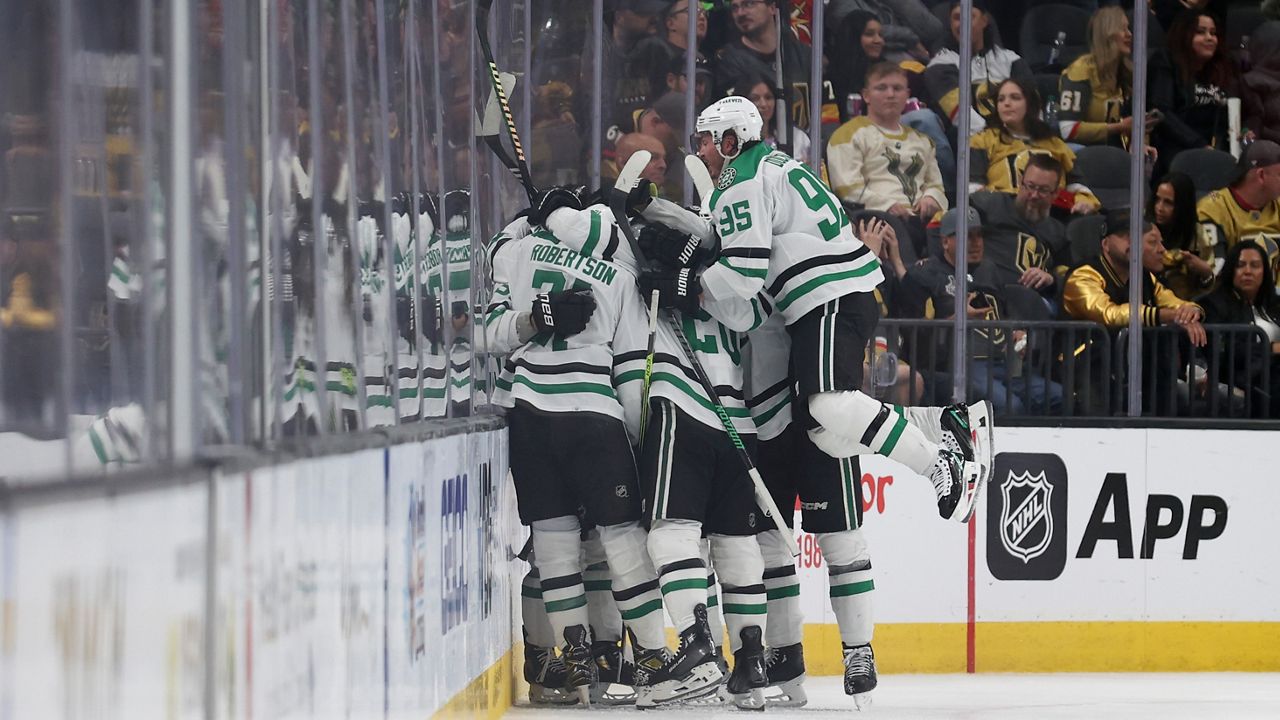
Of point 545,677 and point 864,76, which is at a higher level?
point 864,76

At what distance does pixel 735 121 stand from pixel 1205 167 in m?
3.19

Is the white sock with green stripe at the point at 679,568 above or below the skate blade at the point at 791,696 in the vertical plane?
above

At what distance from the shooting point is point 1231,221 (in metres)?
6.93

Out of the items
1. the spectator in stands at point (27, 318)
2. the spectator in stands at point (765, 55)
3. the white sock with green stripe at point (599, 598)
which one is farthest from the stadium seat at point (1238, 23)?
the spectator in stands at point (27, 318)

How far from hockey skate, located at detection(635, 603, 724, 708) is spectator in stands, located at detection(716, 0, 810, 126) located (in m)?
2.38

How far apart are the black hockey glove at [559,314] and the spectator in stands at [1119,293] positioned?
2.47 meters

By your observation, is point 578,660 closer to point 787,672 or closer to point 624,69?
point 787,672

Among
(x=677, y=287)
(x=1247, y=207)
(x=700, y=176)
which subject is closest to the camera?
(x=677, y=287)

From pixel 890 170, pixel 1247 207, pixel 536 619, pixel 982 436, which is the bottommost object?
pixel 536 619

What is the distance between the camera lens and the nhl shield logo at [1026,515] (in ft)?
19.0

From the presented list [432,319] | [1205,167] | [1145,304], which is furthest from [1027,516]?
[432,319]

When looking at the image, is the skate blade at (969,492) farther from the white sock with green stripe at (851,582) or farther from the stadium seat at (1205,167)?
the stadium seat at (1205,167)

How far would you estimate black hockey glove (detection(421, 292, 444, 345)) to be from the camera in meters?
3.55

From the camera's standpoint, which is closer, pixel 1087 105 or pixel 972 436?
pixel 972 436
